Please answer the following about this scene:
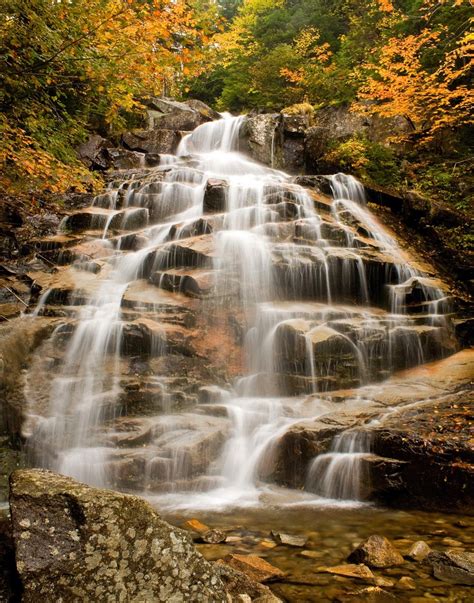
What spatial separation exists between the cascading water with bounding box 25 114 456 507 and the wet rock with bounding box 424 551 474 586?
183 centimetres

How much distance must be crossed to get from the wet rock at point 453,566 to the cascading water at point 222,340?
1835mm

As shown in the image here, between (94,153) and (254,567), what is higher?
(94,153)

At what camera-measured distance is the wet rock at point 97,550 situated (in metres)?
2.04

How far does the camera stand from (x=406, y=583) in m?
2.91

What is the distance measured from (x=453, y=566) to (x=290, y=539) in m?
1.34

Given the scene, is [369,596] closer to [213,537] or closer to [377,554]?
[377,554]

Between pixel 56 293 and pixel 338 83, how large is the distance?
1675 centimetres

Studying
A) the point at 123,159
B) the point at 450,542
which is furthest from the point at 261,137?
the point at 450,542

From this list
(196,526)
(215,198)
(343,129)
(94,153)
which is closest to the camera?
(196,526)

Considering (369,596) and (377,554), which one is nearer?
(369,596)

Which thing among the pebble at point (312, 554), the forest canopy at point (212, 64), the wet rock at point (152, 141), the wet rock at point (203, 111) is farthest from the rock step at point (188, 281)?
the wet rock at point (203, 111)

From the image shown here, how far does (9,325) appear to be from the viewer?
7.22 metres

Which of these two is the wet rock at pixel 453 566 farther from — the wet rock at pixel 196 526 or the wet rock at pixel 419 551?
the wet rock at pixel 196 526

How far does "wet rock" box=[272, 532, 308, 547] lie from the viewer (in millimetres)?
3717
